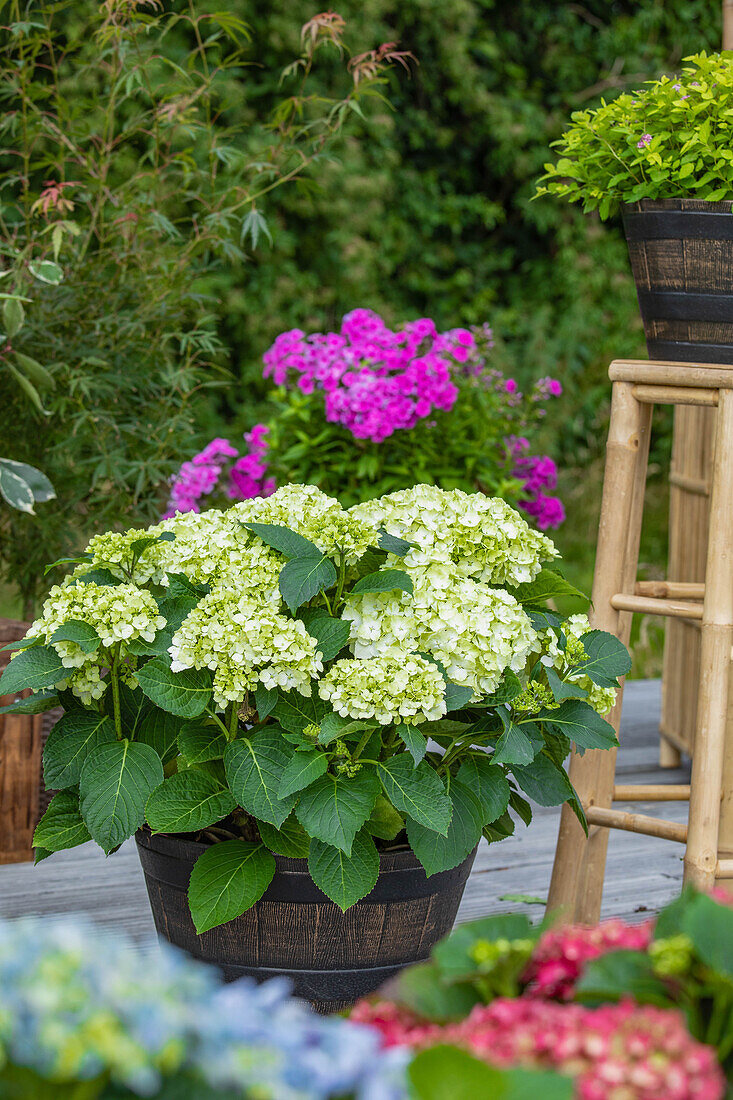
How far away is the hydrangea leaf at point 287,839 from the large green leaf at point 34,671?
0.92 feet

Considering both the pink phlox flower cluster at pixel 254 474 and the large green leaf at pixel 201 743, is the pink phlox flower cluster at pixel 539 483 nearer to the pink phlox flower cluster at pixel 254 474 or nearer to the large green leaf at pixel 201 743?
the pink phlox flower cluster at pixel 254 474

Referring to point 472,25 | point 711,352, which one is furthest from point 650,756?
point 472,25

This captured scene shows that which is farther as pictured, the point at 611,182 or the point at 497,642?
the point at 611,182

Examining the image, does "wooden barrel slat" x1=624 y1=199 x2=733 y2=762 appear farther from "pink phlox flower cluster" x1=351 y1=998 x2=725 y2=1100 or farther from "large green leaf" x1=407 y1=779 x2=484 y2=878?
"pink phlox flower cluster" x1=351 y1=998 x2=725 y2=1100

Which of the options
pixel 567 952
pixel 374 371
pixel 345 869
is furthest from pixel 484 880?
pixel 567 952

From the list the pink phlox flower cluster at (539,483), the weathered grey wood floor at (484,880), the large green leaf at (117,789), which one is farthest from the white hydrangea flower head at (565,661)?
the pink phlox flower cluster at (539,483)

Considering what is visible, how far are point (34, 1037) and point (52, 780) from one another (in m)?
0.85

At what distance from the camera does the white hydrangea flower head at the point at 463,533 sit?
4.23 feet

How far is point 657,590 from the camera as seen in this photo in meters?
1.78

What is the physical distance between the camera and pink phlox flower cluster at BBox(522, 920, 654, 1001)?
615mm

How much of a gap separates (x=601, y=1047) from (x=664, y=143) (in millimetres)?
1305

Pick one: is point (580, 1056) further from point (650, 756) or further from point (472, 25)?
point (472, 25)

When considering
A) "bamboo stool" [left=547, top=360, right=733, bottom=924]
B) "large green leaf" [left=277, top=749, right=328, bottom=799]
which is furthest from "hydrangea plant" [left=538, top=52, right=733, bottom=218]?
"large green leaf" [left=277, top=749, right=328, bottom=799]

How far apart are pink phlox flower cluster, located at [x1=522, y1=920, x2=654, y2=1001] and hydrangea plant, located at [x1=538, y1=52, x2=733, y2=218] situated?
3.56 feet
